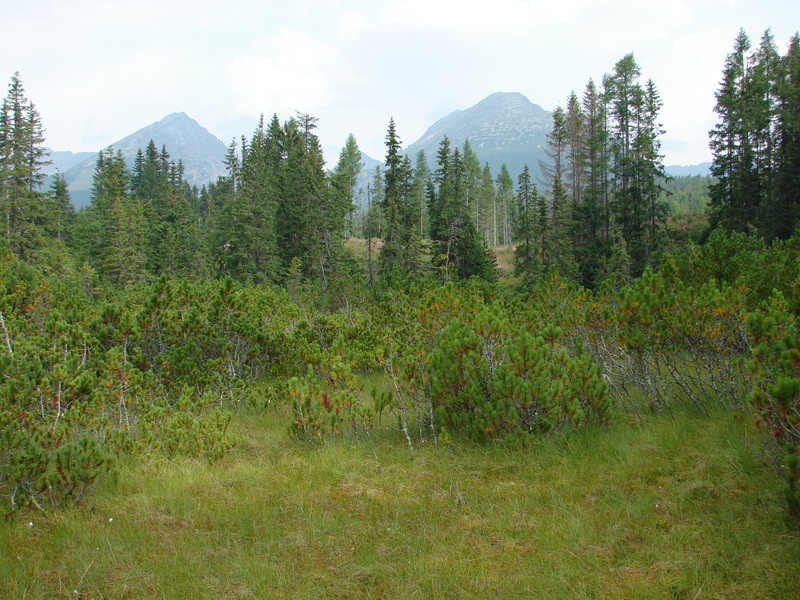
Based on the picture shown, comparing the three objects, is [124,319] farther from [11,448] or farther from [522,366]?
[522,366]

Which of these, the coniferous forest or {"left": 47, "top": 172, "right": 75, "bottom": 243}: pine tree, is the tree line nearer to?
{"left": 47, "top": 172, "right": 75, "bottom": 243}: pine tree

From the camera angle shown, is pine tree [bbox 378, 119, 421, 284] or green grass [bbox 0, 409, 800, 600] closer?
green grass [bbox 0, 409, 800, 600]

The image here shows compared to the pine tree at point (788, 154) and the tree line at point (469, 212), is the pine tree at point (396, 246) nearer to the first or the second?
the tree line at point (469, 212)

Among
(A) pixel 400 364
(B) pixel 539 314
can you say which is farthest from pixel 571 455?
(B) pixel 539 314

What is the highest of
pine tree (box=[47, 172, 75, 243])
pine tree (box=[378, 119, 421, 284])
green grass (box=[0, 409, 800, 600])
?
pine tree (box=[47, 172, 75, 243])

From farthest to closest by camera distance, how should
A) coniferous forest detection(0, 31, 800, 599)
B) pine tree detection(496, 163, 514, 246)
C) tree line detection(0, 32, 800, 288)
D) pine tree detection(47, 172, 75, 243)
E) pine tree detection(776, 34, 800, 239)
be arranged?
pine tree detection(496, 163, 514, 246), pine tree detection(47, 172, 75, 243), tree line detection(0, 32, 800, 288), pine tree detection(776, 34, 800, 239), coniferous forest detection(0, 31, 800, 599)

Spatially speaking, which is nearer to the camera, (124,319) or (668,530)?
(668,530)

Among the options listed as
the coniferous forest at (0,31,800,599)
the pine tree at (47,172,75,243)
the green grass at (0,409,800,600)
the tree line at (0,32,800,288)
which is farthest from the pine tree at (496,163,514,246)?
the green grass at (0,409,800,600)

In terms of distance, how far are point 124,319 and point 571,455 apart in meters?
6.98

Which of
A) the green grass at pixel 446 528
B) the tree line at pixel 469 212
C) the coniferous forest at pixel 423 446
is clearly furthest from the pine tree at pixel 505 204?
the green grass at pixel 446 528

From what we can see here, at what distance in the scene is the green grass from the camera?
129 inches

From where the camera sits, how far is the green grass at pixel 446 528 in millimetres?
3270

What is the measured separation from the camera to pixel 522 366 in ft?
19.0

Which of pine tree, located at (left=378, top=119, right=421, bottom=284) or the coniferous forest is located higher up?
pine tree, located at (left=378, top=119, right=421, bottom=284)
